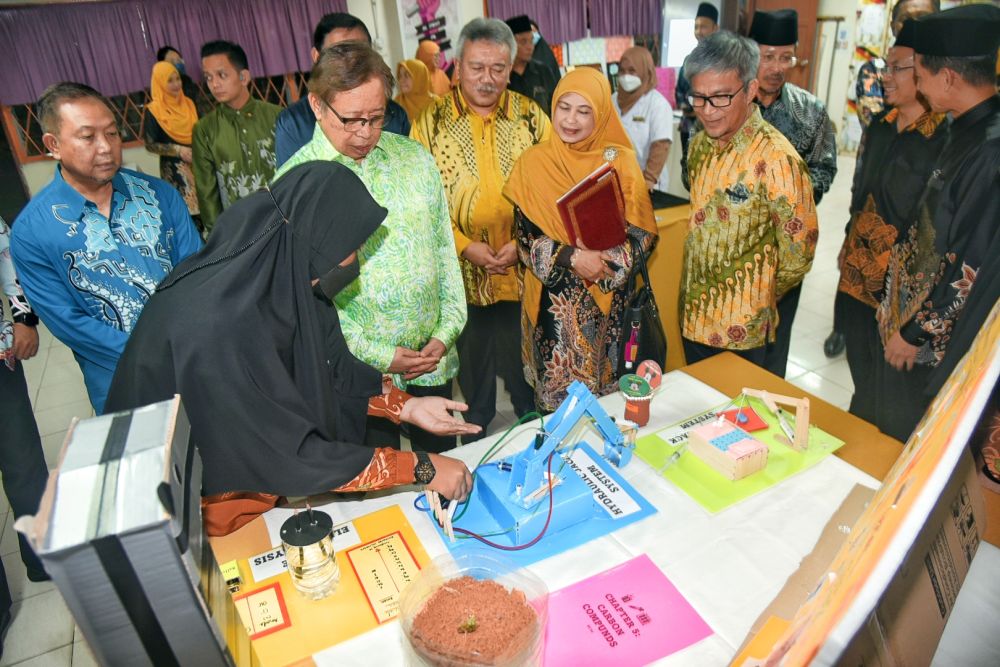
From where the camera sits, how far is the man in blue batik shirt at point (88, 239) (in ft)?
5.65

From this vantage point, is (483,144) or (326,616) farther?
(483,144)

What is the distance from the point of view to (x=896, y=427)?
240cm

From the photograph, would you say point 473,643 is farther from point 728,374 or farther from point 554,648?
point 728,374

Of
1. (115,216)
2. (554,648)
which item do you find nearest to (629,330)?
(554,648)

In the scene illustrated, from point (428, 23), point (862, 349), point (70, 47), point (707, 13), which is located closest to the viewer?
point (862, 349)

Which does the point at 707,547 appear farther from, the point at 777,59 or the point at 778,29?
the point at 778,29

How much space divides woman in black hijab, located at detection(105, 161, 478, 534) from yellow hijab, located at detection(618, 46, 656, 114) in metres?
3.31

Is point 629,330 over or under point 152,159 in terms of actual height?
under

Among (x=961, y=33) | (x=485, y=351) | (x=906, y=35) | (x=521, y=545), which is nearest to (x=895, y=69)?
(x=906, y=35)

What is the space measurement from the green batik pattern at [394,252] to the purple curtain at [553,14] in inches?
178

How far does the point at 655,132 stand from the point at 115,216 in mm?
3261

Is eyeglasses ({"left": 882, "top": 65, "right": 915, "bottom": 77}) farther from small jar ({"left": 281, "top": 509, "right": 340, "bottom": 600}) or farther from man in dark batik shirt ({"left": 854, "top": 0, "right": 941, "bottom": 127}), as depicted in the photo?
small jar ({"left": 281, "top": 509, "right": 340, "bottom": 600})

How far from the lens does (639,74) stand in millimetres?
4148

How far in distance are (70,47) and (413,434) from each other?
4525 millimetres
